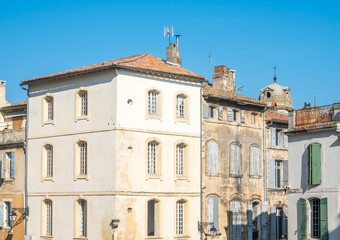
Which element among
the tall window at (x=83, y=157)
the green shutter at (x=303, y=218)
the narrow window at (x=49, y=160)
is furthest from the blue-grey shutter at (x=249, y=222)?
the narrow window at (x=49, y=160)

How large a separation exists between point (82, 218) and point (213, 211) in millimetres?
8312

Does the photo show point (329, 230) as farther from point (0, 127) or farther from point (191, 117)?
point (0, 127)

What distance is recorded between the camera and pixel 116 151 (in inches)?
1625

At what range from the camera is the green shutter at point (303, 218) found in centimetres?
3628

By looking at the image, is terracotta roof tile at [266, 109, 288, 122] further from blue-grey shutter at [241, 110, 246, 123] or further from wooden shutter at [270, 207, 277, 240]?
wooden shutter at [270, 207, 277, 240]

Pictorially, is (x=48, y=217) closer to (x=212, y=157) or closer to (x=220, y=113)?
(x=212, y=157)

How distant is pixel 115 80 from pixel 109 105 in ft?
4.69

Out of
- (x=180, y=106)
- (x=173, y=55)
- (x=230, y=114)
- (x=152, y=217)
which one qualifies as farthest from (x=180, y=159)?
(x=173, y=55)

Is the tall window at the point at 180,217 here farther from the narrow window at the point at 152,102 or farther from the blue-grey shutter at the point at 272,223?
the blue-grey shutter at the point at 272,223

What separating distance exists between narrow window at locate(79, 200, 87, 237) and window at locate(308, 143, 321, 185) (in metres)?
13.8

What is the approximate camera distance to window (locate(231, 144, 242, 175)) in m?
48.4

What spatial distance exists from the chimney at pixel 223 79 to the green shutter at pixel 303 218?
1607 cm

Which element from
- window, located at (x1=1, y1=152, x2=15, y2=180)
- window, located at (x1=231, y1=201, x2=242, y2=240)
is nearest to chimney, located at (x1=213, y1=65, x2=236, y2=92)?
window, located at (x1=231, y1=201, x2=242, y2=240)

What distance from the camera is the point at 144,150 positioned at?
4275 centimetres
